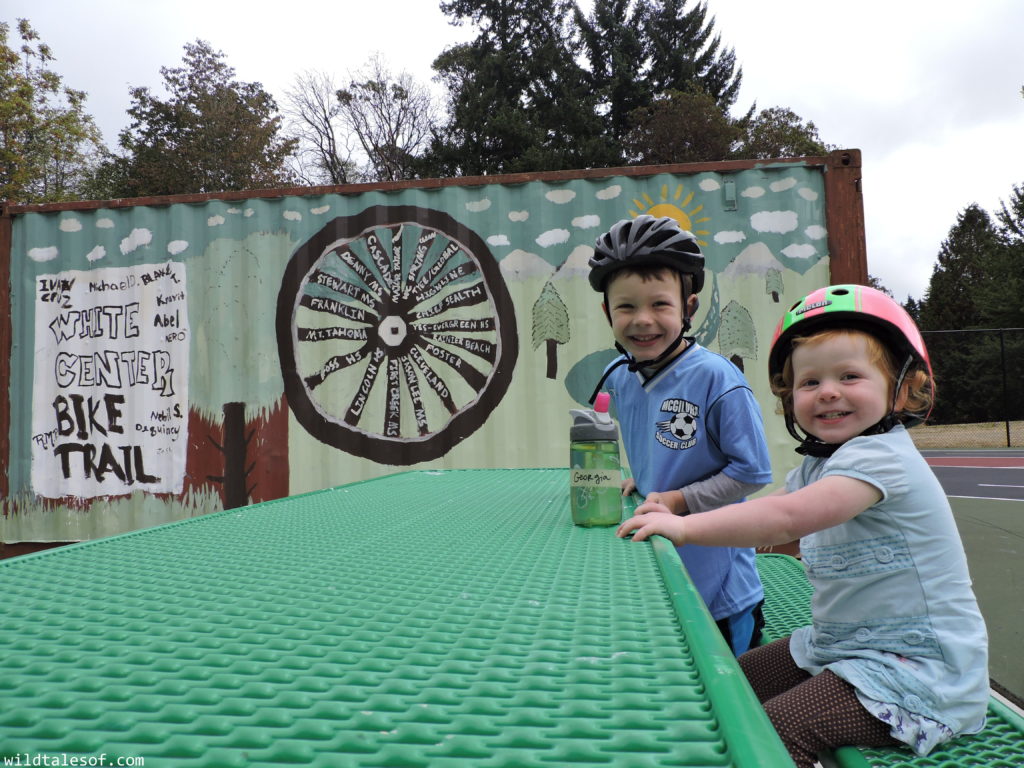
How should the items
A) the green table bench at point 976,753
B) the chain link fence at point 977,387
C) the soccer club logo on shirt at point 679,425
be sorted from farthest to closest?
the chain link fence at point 977,387 < the soccer club logo on shirt at point 679,425 < the green table bench at point 976,753

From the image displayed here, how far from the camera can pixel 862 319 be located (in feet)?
4.22

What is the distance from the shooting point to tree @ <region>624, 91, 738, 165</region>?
24859 millimetres

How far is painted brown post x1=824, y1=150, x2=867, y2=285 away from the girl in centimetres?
332

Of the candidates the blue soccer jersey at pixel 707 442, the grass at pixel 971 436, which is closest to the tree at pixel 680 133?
the grass at pixel 971 436

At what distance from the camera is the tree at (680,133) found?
24.9 metres

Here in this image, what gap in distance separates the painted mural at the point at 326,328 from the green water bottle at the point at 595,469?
10.1 ft

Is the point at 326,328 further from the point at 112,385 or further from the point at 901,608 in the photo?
the point at 901,608

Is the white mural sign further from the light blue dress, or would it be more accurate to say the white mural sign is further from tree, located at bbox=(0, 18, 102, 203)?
tree, located at bbox=(0, 18, 102, 203)

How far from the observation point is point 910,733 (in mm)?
1044

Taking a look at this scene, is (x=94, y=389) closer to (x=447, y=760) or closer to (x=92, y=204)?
(x=92, y=204)

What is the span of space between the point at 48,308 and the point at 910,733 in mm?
5730

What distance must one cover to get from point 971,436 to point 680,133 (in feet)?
45.3

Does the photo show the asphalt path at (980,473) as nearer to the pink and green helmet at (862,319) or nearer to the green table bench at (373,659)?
the pink and green helmet at (862,319)

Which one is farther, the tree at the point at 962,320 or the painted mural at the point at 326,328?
the tree at the point at 962,320
